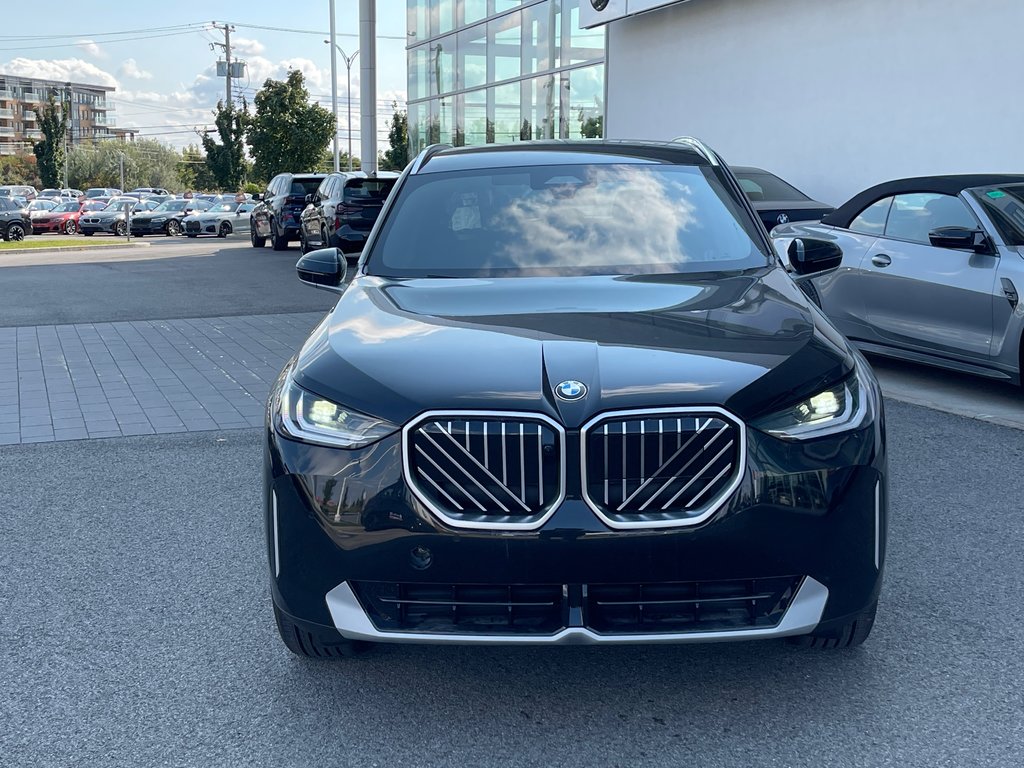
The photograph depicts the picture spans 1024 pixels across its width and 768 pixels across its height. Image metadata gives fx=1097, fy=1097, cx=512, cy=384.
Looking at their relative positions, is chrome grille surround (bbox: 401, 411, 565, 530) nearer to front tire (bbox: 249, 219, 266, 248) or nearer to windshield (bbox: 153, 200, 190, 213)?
front tire (bbox: 249, 219, 266, 248)

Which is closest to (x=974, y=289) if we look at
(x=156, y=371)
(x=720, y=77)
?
(x=156, y=371)

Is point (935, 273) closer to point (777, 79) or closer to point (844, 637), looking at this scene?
point (844, 637)

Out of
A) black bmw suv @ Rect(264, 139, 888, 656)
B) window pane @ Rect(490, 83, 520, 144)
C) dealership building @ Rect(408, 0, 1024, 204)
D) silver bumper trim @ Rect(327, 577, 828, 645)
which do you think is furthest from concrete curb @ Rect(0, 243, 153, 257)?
silver bumper trim @ Rect(327, 577, 828, 645)

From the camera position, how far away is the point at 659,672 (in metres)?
3.34

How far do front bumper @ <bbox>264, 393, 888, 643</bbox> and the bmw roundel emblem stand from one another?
264 mm

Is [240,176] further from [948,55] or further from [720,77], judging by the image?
[948,55]

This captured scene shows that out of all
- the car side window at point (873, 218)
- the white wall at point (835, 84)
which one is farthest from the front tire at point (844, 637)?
the white wall at point (835, 84)

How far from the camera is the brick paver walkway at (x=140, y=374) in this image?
697 cm

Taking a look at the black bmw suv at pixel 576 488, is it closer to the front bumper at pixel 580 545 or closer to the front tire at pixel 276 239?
the front bumper at pixel 580 545

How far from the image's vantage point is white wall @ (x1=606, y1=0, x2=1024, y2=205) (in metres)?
12.5

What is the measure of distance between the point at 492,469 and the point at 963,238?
5.55m

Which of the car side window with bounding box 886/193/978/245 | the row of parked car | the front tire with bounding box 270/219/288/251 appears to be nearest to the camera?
the car side window with bounding box 886/193/978/245

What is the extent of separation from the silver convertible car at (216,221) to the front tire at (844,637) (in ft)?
128

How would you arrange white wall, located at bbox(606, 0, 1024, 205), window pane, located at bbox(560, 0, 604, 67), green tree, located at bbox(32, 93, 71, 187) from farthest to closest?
green tree, located at bbox(32, 93, 71, 187), window pane, located at bbox(560, 0, 604, 67), white wall, located at bbox(606, 0, 1024, 205)
